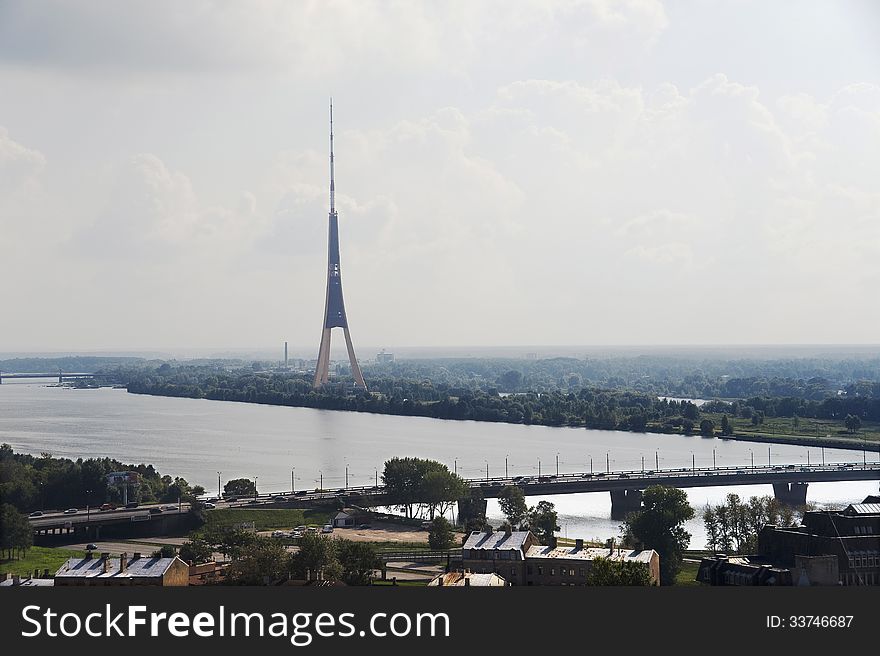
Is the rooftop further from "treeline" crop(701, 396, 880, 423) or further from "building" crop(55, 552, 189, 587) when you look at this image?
"treeline" crop(701, 396, 880, 423)

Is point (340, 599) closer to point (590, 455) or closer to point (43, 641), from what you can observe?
point (43, 641)

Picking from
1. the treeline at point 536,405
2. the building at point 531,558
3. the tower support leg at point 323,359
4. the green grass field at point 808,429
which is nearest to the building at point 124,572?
the building at point 531,558

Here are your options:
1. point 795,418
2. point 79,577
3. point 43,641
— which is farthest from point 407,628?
point 795,418

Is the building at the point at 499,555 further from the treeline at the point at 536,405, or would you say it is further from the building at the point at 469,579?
the treeline at the point at 536,405

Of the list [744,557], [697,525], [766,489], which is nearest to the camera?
[744,557]

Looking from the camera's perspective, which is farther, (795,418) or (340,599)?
(795,418)
